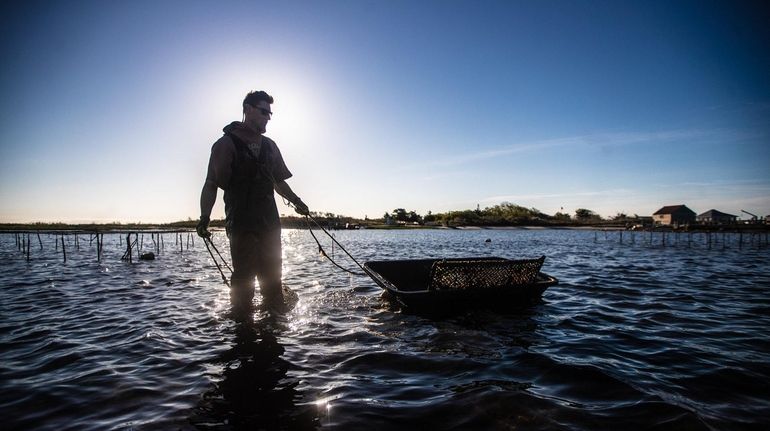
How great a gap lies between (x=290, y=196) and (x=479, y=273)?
3.93 meters

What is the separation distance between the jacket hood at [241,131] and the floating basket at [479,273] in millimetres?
3834

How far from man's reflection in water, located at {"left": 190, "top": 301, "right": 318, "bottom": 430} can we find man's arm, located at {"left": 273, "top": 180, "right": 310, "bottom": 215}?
7.71 feet

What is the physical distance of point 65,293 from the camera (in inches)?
396

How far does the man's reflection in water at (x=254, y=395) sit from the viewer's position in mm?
3055

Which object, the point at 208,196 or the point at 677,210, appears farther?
the point at 677,210

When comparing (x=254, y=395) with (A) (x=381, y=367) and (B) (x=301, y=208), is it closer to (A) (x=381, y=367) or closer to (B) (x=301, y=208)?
(A) (x=381, y=367)

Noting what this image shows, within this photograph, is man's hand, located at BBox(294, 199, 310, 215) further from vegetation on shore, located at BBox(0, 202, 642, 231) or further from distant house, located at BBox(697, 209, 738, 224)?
distant house, located at BBox(697, 209, 738, 224)

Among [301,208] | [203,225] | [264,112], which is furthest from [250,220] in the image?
[264,112]

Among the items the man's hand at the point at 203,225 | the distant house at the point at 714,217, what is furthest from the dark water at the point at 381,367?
the distant house at the point at 714,217

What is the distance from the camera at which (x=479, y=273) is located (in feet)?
22.6

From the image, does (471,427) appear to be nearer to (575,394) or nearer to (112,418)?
(575,394)

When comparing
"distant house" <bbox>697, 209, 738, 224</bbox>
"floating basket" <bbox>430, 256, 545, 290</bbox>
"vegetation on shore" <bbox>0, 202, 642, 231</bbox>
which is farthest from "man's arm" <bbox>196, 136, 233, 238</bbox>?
"distant house" <bbox>697, 209, 738, 224</bbox>

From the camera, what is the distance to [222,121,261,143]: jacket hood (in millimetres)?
5398

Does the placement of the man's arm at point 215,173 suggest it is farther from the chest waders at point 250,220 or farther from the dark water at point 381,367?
the dark water at point 381,367
